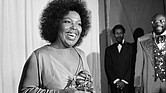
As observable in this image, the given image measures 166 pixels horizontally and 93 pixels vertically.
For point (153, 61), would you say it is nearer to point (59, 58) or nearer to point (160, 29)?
point (160, 29)

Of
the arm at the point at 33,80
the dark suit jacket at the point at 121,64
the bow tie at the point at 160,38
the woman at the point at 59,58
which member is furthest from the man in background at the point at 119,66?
the arm at the point at 33,80

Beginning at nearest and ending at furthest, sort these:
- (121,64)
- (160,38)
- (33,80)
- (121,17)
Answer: (33,80), (160,38), (121,64), (121,17)

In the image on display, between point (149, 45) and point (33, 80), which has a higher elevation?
point (149, 45)

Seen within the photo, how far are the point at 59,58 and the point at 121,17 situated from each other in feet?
5.25

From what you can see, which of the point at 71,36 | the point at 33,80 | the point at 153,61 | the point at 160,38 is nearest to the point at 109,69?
the point at 153,61

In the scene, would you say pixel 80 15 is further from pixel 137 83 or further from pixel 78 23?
pixel 137 83

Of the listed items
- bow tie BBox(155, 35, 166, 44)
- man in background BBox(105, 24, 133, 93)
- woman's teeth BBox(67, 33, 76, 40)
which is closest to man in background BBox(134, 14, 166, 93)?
bow tie BBox(155, 35, 166, 44)

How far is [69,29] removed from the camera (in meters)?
1.11

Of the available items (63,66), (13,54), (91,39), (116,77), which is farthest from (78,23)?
(116,77)

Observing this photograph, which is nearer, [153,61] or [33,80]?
[33,80]

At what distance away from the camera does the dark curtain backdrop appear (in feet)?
8.16

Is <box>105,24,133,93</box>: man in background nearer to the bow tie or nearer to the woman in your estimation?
the bow tie

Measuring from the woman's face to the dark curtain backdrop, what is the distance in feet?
4.64

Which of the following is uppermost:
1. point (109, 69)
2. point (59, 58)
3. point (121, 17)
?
point (121, 17)
